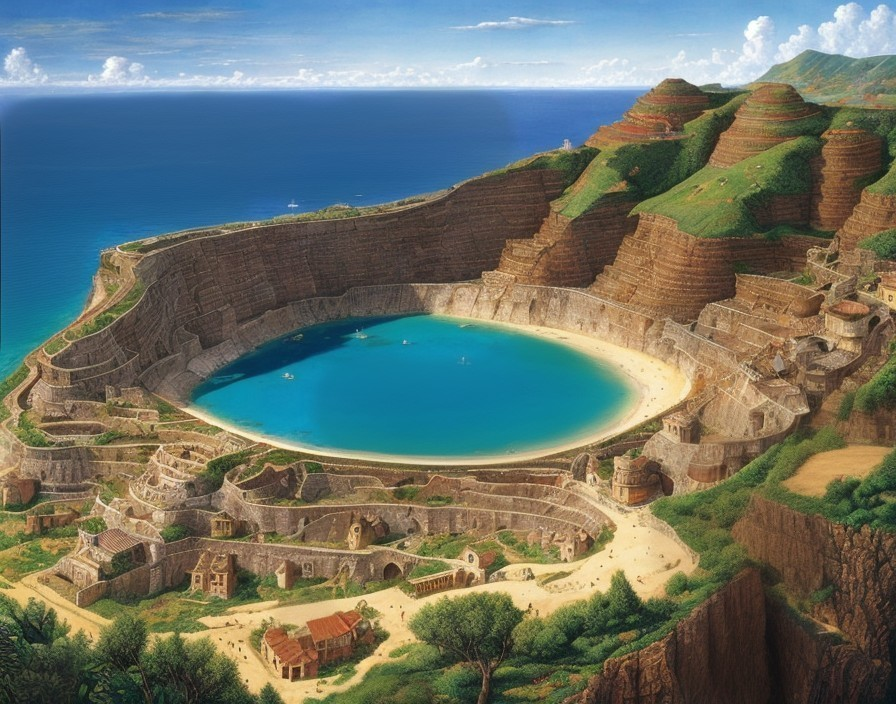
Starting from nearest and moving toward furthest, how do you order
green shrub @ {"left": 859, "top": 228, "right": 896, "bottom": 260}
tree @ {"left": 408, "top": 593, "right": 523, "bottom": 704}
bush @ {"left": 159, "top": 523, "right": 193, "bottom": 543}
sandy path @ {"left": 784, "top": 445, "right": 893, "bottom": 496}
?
tree @ {"left": 408, "top": 593, "right": 523, "bottom": 704} < sandy path @ {"left": 784, "top": 445, "right": 893, "bottom": 496} < bush @ {"left": 159, "top": 523, "right": 193, "bottom": 543} < green shrub @ {"left": 859, "top": 228, "right": 896, "bottom": 260}

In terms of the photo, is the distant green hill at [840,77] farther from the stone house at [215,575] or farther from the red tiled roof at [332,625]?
the red tiled roof at [332,625]

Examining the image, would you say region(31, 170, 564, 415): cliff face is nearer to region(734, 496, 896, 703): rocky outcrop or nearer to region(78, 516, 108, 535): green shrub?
region(78, 516, 108, 535): green shrub

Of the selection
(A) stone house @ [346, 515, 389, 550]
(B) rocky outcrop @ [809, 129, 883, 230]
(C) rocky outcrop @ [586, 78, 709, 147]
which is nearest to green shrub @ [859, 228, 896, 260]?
(B) rocky outcrop @ [809, 129, 883, 230]

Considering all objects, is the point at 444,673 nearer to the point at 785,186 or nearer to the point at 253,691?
the point at 253,691

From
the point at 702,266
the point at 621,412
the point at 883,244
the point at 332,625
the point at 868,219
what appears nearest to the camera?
the point at 332,625

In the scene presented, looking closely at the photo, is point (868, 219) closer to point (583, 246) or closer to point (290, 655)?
point (583, 246)

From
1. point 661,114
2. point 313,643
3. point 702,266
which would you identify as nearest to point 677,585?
point 313,643

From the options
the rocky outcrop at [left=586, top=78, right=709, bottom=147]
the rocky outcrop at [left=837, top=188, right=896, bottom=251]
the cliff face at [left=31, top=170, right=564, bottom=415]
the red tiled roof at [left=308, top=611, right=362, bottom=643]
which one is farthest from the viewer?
the rocky outcrop at [left=586, top=78, right=709, bottom=147]

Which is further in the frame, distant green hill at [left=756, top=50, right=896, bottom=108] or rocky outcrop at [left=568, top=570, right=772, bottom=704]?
distant green hill at [left=756, top=50, right=896, bottom=108]
